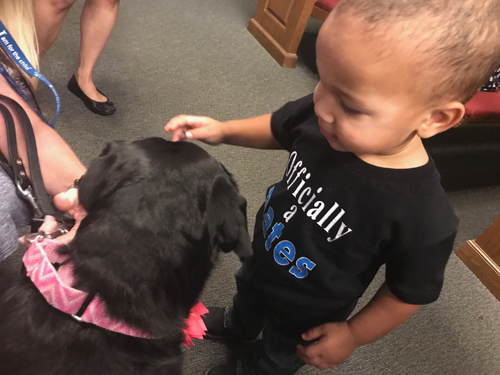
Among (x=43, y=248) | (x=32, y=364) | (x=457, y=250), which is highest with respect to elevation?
(x=43, y=248)

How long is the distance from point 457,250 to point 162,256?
159 centimetres

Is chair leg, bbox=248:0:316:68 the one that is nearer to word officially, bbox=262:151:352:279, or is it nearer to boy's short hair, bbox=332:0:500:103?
word officially, bbox=262:151:352:279

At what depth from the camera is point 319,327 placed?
2.65 feet

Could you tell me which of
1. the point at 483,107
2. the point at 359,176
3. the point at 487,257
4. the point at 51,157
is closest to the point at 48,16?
the point at 51,157

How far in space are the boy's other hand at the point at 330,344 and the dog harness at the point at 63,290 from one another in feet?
1.24

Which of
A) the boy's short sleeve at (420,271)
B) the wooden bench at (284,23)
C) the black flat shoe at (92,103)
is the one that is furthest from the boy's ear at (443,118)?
the wooden bench at (284,23)

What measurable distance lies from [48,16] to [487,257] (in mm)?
2067

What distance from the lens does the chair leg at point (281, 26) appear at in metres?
2.44

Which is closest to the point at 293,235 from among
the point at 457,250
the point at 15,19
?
the point at 15,19

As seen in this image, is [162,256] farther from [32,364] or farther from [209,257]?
[32,364]

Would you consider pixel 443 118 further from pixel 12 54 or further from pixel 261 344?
pixel 12 54

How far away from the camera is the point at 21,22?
1048mm

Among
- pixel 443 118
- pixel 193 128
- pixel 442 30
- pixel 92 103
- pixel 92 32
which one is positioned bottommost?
pixel 92 103

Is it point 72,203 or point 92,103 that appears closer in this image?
point 72,203
